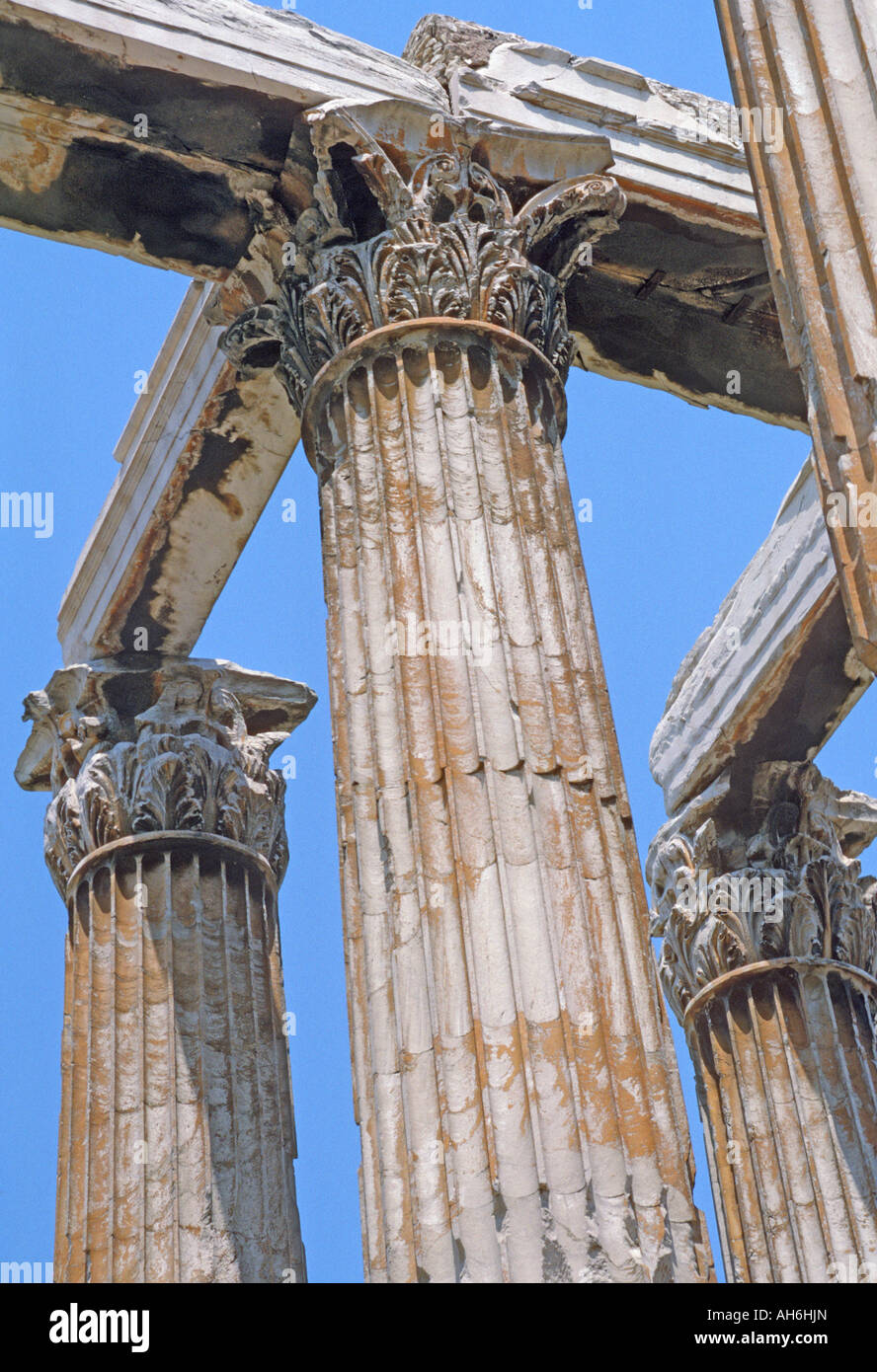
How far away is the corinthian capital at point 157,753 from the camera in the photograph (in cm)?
1350

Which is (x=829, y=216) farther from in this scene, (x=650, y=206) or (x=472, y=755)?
(x=650, y=206)

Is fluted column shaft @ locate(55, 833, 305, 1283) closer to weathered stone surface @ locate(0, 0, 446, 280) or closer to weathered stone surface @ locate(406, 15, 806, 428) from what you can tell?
weathered stone surface @ locate(0, 0, 446, 280)

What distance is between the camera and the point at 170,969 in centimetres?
1278

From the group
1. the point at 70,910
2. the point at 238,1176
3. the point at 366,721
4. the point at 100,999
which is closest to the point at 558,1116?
the point at 366,721

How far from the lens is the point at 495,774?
852 centimetres

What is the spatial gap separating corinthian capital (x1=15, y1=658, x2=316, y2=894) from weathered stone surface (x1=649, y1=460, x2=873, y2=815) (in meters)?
3.36

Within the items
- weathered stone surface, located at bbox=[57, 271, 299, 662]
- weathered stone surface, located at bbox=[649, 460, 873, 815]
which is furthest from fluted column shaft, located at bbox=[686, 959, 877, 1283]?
weathered stone surface, located at bbox=[57, 271, 299, 662]

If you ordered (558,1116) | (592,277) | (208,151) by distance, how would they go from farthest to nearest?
1. (592,277)
2. (208,151)
3. (558,1116)

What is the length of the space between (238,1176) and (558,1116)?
499 centimetres

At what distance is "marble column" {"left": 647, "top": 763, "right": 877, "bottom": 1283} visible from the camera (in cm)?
1388

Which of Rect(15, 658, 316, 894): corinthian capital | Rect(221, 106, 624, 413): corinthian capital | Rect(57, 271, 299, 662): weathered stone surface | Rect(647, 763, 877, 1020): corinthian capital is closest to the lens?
Rect(221, 106, 624, 413): corinthian capital

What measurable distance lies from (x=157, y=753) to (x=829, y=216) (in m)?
8.76

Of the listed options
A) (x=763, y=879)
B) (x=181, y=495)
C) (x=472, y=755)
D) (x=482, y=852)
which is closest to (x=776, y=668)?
(x=763, y=879)

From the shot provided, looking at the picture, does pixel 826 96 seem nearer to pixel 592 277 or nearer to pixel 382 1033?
pixel 382 1033
